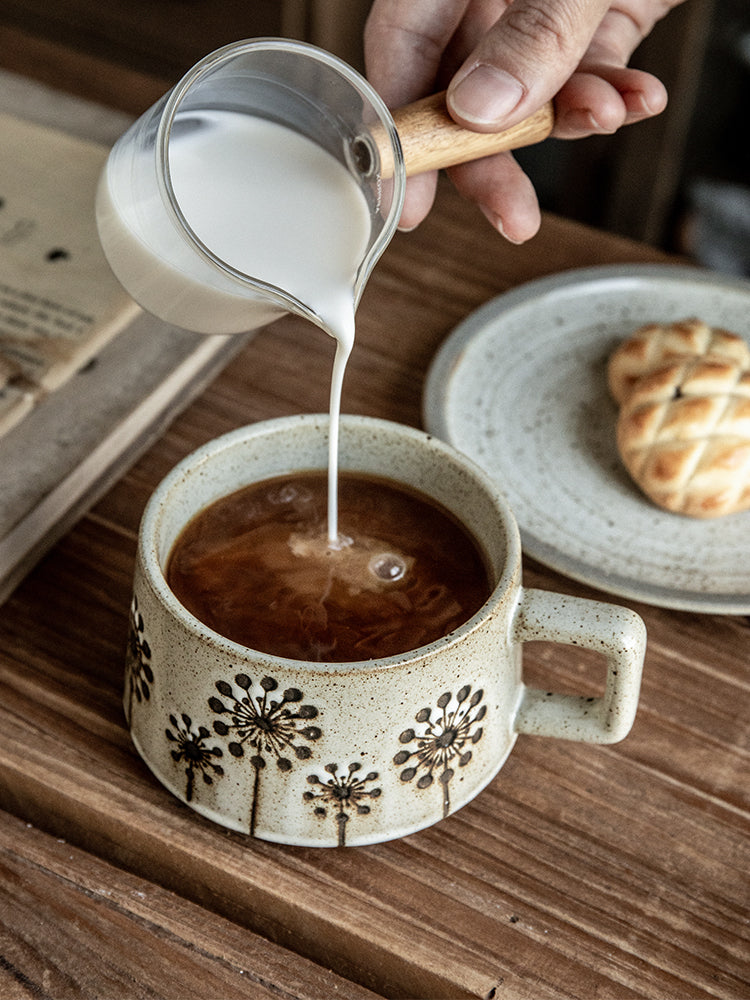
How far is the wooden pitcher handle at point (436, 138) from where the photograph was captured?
81 centimetres

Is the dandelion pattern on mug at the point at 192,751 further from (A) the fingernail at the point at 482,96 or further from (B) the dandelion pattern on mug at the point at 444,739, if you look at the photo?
(A) the fingernail at the point at 482,96

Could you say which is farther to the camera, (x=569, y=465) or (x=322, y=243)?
(x=569, y=465)

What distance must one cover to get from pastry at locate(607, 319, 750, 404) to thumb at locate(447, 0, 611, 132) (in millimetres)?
248

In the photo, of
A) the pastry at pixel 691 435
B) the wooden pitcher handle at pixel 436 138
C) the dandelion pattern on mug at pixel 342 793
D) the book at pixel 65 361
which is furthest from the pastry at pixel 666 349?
the dandelion pattern on mug at pixel 342 793

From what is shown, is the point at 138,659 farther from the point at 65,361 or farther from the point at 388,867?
the point at 65,361

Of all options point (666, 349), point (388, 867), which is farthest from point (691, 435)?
point (388, 867)

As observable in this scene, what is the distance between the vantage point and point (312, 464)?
0.76m

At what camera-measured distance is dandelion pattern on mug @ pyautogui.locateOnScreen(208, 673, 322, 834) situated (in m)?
0.59

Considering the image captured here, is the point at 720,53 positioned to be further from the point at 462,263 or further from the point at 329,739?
the point at 329,739

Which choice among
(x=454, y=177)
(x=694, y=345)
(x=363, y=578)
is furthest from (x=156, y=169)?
(x=694, y=345)

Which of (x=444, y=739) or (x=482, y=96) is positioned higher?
(x=482, y=96)

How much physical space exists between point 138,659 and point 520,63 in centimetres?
51

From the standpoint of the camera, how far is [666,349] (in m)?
0.99

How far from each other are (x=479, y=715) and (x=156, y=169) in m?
0.37
